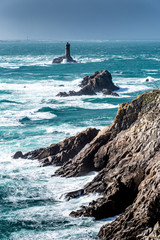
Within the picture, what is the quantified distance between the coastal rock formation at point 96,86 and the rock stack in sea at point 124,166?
41709mm

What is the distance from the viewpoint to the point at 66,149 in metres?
34.1

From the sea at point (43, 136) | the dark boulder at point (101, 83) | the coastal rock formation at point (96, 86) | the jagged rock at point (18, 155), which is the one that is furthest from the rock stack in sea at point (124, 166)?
the dark boulder at point (101, 83)

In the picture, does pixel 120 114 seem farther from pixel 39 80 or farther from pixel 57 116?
pixel 39 80

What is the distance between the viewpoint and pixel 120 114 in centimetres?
2998

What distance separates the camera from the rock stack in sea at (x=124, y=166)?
1939 centimetres

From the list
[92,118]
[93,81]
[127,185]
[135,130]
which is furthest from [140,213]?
[93,81]

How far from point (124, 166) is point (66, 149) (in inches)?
417

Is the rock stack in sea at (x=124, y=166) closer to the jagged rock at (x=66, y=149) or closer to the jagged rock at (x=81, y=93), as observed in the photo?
the jagged rock at (x=66, y=149)

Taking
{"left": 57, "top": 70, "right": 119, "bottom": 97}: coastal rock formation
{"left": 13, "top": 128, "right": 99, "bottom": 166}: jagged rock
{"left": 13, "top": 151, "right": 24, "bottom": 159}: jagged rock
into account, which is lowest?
{"left": 13, "top": 151, "right": 24, "bottom": 159}: jagged rock

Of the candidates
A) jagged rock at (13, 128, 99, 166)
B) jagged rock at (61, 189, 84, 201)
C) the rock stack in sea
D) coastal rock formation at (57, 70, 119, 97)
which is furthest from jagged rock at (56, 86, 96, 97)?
jagged rock at (61, 189, 84, 201)

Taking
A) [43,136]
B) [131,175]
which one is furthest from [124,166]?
[43,136]

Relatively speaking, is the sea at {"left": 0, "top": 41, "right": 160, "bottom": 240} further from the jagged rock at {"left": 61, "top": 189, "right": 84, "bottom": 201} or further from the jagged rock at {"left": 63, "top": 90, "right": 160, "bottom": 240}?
the jagged rock at {"left": 63, "top": 90, "right": 160, "bottom": 240}

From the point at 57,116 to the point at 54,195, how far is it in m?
31.0

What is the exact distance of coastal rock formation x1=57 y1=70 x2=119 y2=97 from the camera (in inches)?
2990
